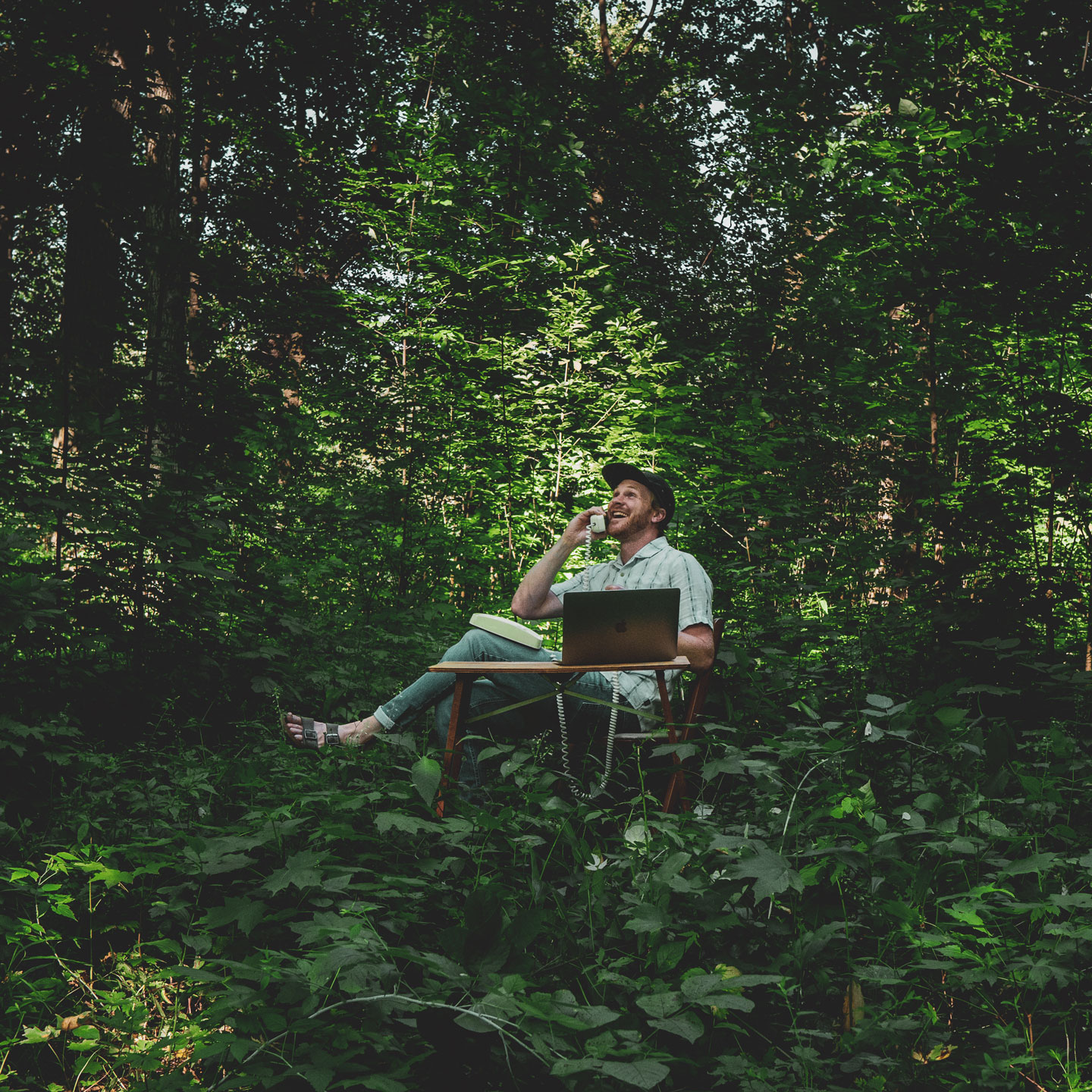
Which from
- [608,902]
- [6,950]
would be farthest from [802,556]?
[6,950]

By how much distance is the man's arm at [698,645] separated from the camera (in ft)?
10.7

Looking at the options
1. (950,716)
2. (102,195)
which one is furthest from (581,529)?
(102,195)

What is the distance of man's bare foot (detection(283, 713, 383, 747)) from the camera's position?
141 inches

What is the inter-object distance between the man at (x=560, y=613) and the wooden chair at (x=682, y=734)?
6 cm

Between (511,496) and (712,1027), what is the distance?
4917 mm

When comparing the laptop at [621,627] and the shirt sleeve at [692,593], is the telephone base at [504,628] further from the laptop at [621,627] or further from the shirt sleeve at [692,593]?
the shirt sleeve at [692,593]

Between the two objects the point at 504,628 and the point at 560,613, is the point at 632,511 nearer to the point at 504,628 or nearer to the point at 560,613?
the point at 560,613

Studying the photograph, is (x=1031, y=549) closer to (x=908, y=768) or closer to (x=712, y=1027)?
(x=908, y=768)

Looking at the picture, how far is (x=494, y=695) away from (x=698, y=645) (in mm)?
799

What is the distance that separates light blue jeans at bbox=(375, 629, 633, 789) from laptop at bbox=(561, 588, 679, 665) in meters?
0.52

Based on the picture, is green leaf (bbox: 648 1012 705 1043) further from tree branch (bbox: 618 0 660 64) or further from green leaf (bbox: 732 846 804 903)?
tree branch (bbox: 618 0 660 64)

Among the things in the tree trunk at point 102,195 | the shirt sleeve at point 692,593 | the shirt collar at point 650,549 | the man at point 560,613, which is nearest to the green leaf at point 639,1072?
the man at point 560,613

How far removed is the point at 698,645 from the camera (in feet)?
10.9

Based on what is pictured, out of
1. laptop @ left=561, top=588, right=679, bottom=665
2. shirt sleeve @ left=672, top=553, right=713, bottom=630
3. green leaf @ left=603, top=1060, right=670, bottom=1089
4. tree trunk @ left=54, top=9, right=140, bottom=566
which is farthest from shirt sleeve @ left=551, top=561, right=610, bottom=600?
green leaf @ left=603, top=1060, right=670, bottom=1089
